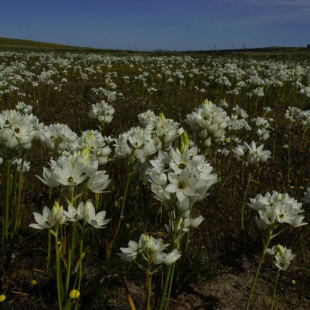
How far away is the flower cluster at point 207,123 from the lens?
328 centimetres

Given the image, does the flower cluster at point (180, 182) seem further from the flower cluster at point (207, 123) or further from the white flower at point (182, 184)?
the flower cluster at point (207, 123)

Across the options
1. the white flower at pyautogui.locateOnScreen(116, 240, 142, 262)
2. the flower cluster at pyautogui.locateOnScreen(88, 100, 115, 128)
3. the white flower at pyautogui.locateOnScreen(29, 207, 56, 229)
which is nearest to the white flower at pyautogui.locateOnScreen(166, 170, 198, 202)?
the white flower at pyautogui.locateOnScreen(116, 240, 142, 262)

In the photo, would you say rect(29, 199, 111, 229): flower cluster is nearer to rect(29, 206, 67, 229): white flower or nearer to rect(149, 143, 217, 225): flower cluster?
rect(29, 206, 67, 229): white flower

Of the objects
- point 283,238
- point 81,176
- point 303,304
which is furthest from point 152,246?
point 283,238

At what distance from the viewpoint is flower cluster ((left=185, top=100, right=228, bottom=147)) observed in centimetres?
328

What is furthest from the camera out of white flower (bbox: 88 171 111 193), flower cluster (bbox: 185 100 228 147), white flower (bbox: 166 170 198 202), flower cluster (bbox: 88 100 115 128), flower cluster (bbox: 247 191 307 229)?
flower cluster (bbox: 88 100 115 128)

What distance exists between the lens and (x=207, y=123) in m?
3.26

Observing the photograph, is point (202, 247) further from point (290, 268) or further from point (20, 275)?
point (20, 275)

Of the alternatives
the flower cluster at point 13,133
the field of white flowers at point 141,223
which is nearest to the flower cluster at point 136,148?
the field of white flowers at point 141,223

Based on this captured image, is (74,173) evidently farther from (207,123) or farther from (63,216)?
(207,123)

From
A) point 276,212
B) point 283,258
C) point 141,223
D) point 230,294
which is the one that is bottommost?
point 230,294

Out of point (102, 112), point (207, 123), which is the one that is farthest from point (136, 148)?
point (102, 112)

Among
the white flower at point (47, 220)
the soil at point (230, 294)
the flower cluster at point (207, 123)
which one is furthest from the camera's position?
the flower cluster at point (207, 123)

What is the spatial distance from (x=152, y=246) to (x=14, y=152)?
1.32 metres
